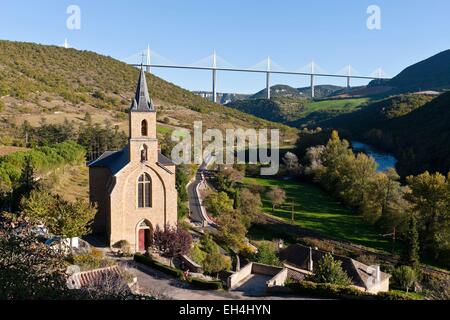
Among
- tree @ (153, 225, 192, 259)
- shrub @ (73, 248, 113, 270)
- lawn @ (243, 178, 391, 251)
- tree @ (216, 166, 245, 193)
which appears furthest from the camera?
tree @ (216, 166, 245, 193)

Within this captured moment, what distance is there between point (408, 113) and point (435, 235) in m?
61.9

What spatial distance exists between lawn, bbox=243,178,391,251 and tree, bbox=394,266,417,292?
6740 millimetres

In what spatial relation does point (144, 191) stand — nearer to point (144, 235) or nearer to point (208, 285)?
point (144, 235)

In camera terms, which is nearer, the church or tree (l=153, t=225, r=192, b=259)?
tree (l=153, t=225, r=192, b=259)

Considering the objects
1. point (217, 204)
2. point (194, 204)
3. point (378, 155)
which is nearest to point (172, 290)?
point (217, 204)

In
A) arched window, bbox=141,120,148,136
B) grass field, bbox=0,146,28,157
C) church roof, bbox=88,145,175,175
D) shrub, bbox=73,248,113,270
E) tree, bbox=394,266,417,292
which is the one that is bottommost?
tree, bbox=394,266,417,292

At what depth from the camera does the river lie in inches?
2879

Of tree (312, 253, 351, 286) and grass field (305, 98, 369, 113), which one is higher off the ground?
grass field (305, 98, 369, 113)

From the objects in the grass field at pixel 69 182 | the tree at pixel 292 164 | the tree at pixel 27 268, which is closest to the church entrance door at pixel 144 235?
the grass field at pixel 69 182

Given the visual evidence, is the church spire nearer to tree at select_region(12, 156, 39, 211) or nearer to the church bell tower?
the church bell tower

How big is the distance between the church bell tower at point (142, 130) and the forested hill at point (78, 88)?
152 feet

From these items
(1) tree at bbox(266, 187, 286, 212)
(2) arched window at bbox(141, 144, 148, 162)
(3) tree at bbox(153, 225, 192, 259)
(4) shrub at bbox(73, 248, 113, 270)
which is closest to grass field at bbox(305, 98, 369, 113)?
(1) tree at bbox(266, 187, 286, 212)

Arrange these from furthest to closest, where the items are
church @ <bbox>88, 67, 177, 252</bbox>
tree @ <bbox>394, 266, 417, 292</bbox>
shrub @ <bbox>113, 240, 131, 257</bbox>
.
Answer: tree @ <bbox>394, 266, 417, 292</bbox>, church @ <bbox>88, 67, 177, 252</bbox>, shrub @ <bbox>113, 240, 131, 257</bbox>
